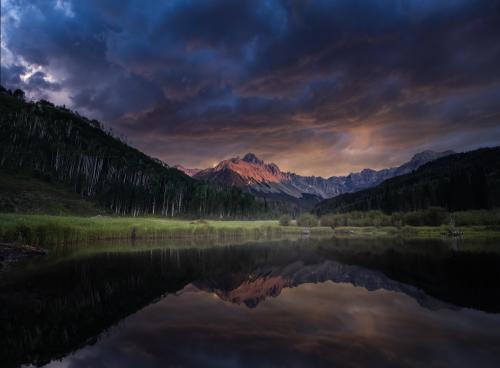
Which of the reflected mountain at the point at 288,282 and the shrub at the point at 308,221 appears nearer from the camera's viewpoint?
the reflected mountain at the point at 288,282

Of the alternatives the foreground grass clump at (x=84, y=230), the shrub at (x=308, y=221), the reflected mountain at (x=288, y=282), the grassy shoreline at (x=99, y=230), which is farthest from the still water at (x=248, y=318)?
the shrub at (x=308, y=221)

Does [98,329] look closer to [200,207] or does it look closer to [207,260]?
[207,260]

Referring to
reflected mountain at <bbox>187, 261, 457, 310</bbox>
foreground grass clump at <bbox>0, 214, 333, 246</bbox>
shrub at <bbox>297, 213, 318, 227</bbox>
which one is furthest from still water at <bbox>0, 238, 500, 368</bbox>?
shrub at <bbox>297, 213, 318, 227</bbox>

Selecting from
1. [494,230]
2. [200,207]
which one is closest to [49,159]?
[200,207]

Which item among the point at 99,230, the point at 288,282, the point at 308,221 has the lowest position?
the point at 288,282

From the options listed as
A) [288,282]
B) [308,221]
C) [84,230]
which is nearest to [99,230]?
[84,230]

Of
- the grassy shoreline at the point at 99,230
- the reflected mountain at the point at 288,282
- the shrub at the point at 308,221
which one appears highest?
the shrub at the point at 308,221

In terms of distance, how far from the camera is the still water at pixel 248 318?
11.9 metres

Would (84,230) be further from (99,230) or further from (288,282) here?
(288,282)

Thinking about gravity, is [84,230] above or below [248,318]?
above

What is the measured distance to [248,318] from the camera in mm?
17391

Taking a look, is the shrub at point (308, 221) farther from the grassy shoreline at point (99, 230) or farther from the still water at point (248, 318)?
the still water at point (248, 318)

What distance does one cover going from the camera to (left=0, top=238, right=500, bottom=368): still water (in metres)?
11.9

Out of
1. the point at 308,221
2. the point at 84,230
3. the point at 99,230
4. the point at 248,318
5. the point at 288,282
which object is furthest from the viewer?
the point at 308,221
